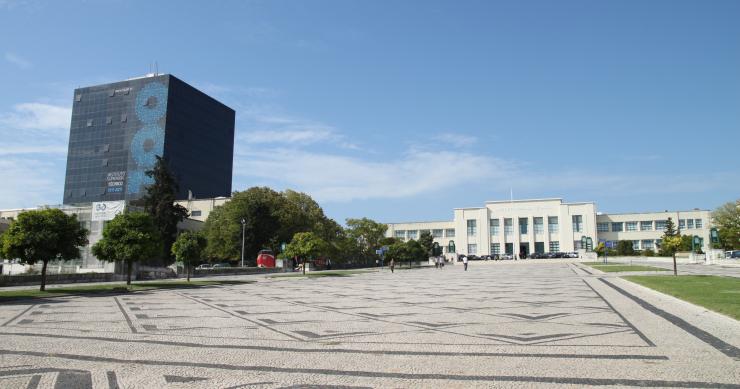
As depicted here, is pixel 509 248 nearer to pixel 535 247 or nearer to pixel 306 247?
pixel 535 247

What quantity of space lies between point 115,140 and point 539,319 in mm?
132841

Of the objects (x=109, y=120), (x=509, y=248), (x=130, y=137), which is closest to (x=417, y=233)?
(x=509, y=248)

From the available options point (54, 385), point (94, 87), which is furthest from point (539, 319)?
point (94, 87)

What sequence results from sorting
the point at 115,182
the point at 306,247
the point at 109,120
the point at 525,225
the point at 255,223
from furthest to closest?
the point at 109,120 → the point at 525,225 → the point at 115,182 → the point at 255,223 → the point at 306,247

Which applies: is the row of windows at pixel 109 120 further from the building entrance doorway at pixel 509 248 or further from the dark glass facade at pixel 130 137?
the building entrance doorway at pixel 509 248

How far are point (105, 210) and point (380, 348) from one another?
141 feet

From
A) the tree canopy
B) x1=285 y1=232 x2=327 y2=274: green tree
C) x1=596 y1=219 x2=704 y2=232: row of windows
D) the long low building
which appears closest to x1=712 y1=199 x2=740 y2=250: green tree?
the long low building

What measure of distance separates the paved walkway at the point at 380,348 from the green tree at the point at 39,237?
11.8 meters

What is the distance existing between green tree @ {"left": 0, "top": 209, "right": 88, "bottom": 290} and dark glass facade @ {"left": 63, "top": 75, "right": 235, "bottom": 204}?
9917 cm

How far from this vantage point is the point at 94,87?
129125mm

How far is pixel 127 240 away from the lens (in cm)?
2955

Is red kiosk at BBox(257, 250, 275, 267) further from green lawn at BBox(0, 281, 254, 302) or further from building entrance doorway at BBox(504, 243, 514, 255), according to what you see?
building entrance doorway at BBox(504, 243, 514, 255)

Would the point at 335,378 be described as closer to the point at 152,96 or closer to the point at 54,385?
the point at 54,385

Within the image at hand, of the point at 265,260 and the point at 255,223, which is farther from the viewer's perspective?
the point at 255,223
